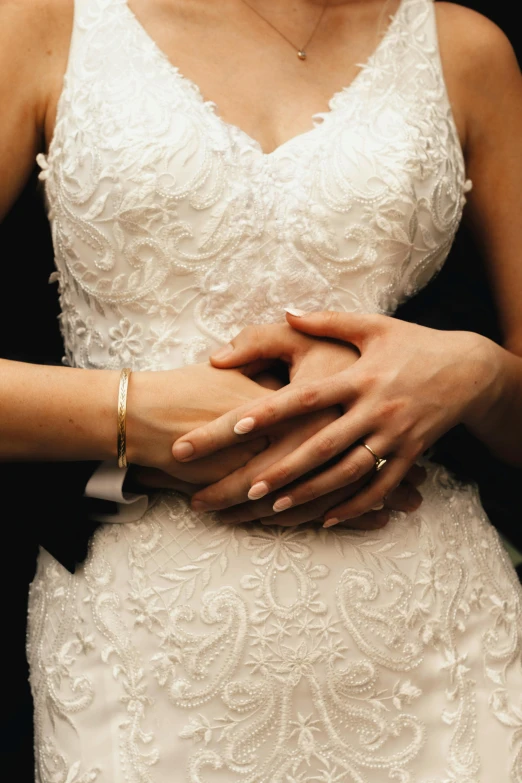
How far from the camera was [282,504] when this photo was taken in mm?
942

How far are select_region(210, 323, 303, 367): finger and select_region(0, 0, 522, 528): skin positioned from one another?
0.03m

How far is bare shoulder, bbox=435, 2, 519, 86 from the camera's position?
128cm

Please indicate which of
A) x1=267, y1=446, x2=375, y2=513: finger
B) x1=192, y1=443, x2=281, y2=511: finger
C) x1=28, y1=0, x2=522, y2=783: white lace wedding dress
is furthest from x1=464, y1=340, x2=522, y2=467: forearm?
x1=192, y1=443, x2=281, y2=511: finger

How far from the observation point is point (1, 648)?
5.12ft

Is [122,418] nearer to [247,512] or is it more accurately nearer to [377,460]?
[247,512]

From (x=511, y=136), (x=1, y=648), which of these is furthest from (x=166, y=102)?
(x=1, y=648)

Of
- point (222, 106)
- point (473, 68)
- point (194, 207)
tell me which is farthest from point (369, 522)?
point (473, 68)

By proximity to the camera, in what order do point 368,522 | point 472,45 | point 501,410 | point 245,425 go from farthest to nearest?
point 472,45 < point 501,410 < point 368,522 < point 245,425

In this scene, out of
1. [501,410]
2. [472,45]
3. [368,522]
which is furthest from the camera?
[472,45]

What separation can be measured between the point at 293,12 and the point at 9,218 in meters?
0.57

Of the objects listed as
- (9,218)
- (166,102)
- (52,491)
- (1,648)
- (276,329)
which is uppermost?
(166,102)

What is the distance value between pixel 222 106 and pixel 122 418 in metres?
0.48

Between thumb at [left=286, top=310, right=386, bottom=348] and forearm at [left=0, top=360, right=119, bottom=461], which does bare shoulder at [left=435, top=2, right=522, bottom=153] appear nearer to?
thumb at [left=286, top=310, right=386, bottom=348]

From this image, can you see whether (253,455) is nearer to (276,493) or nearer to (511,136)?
(276,493)
